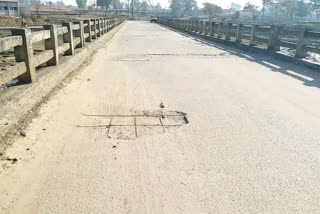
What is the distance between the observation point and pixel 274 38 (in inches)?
519

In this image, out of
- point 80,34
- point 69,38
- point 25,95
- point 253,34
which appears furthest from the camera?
point 253,34

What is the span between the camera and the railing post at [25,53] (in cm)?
503

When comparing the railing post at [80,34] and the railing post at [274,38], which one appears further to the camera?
the railing post at [274,38]

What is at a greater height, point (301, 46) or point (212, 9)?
point (301, 46)

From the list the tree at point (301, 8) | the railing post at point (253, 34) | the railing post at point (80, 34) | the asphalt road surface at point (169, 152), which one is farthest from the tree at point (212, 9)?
the asphalt road surface at point (169, 152)

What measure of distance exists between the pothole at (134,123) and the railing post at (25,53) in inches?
44.9

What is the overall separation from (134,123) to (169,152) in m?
1.09

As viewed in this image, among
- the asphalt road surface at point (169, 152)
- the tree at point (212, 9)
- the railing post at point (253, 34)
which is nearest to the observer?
the asphalt road surface at point (169, 152)

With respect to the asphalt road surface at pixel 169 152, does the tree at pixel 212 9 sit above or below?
below

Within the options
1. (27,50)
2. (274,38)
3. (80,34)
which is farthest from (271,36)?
(27,50)

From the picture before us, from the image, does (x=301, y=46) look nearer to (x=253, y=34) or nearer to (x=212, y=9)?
(x=253, y=34)

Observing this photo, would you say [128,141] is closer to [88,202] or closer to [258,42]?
[88,202]

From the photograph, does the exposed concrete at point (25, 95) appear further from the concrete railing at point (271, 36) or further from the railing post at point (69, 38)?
the concrete railing at point (271, 36)

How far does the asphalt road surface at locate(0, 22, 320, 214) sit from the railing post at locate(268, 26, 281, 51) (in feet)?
20.8
